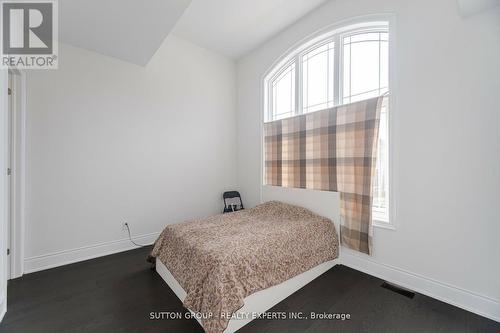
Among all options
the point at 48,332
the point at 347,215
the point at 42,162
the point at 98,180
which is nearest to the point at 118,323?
the point at 48,332

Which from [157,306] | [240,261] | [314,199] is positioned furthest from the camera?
[314,199]

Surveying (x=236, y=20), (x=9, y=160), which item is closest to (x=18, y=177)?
(x=9, y=160)

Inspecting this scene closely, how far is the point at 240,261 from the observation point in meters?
1.59

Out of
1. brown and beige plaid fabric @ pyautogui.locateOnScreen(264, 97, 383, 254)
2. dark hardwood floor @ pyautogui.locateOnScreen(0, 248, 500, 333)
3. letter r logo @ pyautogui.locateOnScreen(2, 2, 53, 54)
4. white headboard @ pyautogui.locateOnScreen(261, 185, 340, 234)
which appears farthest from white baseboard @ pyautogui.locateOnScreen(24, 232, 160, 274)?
brown and beige plaid fabric @ pyautogui.locateOnScreen(264, 97, 383, 254)

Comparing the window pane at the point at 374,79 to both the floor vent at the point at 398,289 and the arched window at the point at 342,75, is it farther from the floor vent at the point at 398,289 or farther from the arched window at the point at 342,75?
the floor vent at the point at 398,289

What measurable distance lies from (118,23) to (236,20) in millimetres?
1536

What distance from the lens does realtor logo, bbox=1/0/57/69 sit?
5.96 ft

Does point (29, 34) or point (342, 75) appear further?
point (342, 75)

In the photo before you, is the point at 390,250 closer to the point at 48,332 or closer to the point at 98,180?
the point at 48,332

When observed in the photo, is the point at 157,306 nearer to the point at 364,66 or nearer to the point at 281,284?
the point at 281,284

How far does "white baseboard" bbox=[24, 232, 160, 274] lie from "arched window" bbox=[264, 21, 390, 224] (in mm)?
2922

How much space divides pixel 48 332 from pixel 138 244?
60.1 inches

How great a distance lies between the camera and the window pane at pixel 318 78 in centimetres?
284

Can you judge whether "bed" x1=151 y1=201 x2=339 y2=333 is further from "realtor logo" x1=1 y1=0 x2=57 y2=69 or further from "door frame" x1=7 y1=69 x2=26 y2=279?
"realtor logo" x1=1 y1=0 x2=57 y2=69
